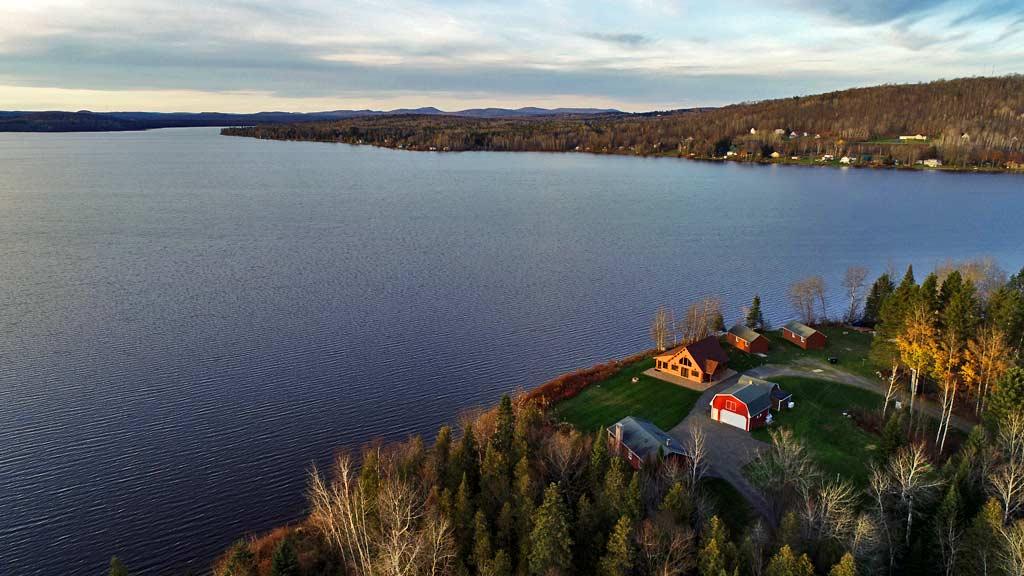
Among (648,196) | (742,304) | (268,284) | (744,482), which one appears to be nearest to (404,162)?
(648,196)

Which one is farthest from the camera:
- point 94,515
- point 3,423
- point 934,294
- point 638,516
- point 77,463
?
point 934,294

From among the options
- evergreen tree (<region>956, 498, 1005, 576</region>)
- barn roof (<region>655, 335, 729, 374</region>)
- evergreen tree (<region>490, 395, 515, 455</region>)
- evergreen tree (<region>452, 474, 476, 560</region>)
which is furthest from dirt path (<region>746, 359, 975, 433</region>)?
evergreen tree (<region>452, 474, 476, 560</region>)

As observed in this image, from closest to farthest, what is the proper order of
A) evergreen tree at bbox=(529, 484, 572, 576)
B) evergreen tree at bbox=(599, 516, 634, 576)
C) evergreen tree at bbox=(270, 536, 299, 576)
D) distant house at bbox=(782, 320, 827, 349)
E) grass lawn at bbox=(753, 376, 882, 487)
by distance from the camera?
evergreen tree at bbox=(599, 516, 634, 576) → evergreen tree at bbox=(270, 536, 299, 576) → evergreen tree at bbox=(529, 484, 572, 576) → grass lawn at bbox=(753, 376, 882, 487) → distant house at bbox=(782, 320, 827, 349)

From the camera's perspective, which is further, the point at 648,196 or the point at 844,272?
the point at 648,196

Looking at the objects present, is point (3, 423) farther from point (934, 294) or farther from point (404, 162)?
point (404, 162)

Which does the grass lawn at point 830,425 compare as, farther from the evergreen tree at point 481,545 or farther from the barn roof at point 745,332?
the evergreen tree at point 481,545

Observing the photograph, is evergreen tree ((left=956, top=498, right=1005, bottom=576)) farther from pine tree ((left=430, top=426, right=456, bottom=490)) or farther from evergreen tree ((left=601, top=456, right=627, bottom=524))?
pine tree ((left=430, top=426, right=456, bottom=490))

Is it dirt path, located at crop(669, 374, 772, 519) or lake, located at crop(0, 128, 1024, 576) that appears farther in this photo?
lake, located at crop(0, 128, 1024, 576)
